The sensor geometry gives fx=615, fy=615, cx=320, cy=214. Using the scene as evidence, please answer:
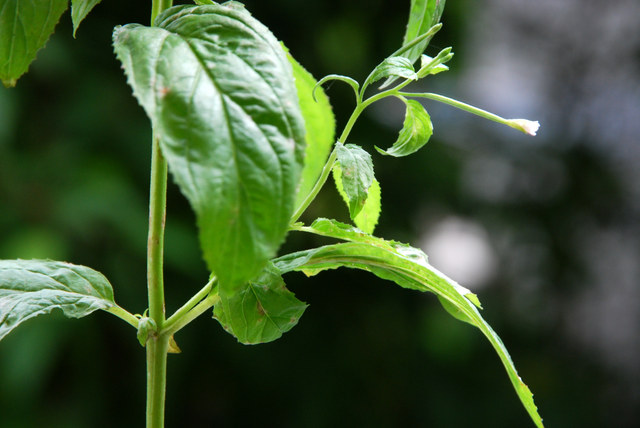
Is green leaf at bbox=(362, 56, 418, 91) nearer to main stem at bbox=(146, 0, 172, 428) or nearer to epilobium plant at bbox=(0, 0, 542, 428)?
epilobium plant at bbox=(0, 0, 542, 428)

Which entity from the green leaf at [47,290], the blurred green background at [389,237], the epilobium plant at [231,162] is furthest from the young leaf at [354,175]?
the blurred green background at [389,237]

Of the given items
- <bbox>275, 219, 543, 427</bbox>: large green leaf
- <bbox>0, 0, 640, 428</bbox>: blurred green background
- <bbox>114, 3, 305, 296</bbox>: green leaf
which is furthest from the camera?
<bbox>0, 0, 640, 428</bbox>: blurred green background

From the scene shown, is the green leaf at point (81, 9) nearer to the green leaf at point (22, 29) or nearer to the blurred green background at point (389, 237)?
the green leaf at point (22, 29)

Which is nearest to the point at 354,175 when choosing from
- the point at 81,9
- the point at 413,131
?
the point at 413,131

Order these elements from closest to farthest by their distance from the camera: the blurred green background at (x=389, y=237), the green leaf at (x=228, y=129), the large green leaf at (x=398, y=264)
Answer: the green leaf at (x=228, y=129) < the large green leaf at (x=398, y=264) < the blurred green background at (x=389, y=237)

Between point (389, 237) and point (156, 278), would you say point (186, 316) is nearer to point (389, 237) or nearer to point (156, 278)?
point (156, 278)

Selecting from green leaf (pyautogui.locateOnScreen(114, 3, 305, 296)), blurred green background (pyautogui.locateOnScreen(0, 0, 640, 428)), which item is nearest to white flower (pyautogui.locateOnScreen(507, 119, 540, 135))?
green leaf (pyautogui.locateOnScreen(114, 3, 305, 296))

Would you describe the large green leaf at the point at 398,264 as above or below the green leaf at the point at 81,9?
below
